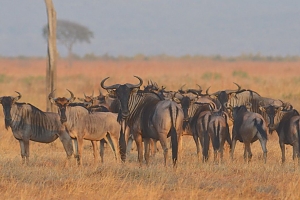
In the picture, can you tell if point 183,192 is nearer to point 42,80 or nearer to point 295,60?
point 42,80

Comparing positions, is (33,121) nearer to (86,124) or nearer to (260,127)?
(86,124)

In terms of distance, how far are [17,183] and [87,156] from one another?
5108 millimetres

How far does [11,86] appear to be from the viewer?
116 feet

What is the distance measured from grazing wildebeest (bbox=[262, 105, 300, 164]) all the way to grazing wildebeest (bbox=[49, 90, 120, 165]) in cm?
298

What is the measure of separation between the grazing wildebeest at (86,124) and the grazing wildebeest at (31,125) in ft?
0.64

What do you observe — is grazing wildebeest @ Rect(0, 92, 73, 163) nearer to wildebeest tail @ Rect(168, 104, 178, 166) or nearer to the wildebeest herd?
the wildebeest herd

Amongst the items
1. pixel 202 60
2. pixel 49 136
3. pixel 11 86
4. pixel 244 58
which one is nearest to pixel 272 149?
pixel 49 136

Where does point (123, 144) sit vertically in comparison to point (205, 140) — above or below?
below

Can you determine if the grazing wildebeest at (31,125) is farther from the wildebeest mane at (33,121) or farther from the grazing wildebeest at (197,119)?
the grazing wildebeest at (197,119)

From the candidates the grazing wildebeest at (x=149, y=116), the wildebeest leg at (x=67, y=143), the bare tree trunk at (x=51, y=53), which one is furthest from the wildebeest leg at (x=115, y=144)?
the bare tree trunk at (x=51, y=53)

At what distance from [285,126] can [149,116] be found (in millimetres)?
2768

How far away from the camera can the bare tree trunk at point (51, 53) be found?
56.2ft

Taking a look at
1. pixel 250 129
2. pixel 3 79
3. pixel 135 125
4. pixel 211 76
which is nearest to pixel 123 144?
pixel 135 125

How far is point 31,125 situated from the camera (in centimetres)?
1284
